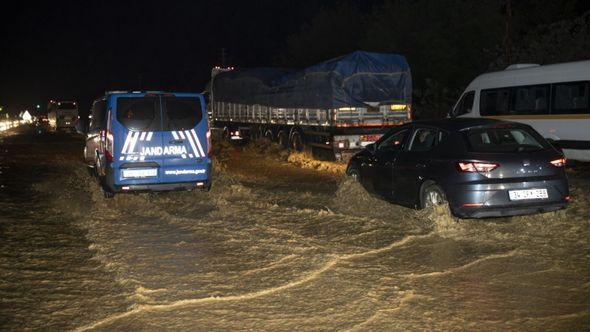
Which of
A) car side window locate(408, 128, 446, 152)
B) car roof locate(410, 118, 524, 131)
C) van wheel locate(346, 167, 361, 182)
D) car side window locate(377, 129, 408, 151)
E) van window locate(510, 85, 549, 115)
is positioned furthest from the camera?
van window locate(510, 85, 549, 115)

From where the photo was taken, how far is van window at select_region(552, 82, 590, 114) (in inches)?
501

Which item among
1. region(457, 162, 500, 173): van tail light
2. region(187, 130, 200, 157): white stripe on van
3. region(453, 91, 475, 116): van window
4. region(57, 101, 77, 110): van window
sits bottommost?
region(457, 162, 500, 173): van tail light

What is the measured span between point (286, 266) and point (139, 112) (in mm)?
4793

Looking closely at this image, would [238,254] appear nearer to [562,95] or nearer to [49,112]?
[562,95]

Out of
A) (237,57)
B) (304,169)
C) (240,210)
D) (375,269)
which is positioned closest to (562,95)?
(304,169)

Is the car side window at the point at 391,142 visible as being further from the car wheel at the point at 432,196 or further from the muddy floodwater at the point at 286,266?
the car wheel at the point at 432,196

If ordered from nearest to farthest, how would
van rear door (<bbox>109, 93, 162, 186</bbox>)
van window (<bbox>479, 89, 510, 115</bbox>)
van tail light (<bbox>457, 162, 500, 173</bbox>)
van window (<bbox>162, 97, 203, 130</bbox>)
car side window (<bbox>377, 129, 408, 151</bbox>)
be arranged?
van tail light (<bbox>457, 162, 500, 173</bbox>), car side window (<bbox>377, 129, 408, 151</bbox>), van rear door (<bbox>109, 93, 162, 186</bbox>), van window (<bbox>162, 97, 203, 130</bbox>), van window (<bbox>479, 89, 510, 115</bbox>)

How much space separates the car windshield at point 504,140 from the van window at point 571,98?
213 inches

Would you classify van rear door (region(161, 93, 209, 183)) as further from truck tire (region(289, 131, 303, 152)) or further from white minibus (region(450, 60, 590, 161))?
truck tire (region(289, 131, 303, 152))

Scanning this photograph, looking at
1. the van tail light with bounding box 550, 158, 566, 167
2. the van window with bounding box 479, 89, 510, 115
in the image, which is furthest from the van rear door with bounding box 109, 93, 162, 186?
the van window with bounding box 479, 89, 510, 115

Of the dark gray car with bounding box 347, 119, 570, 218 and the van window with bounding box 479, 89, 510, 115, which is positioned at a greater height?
the van window with bounding box 479, 89, 510, 115

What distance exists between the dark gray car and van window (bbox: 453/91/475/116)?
25.3 ft

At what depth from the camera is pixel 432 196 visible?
8.10 meters

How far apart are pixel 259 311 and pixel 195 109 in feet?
19.8
